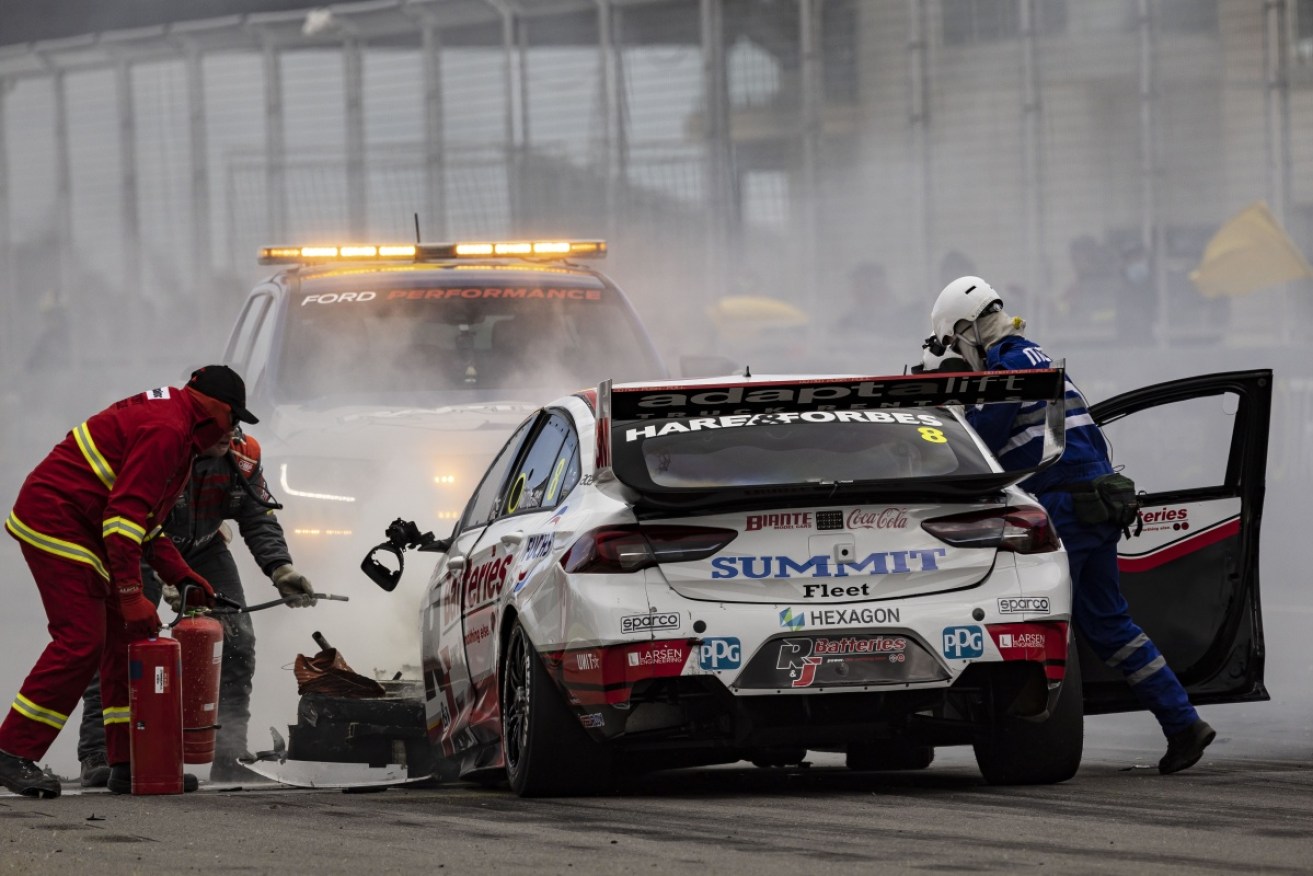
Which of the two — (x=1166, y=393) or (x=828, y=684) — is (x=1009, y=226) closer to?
(x=1166, y=393)

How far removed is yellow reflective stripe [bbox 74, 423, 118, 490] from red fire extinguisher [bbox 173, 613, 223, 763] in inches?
26.5

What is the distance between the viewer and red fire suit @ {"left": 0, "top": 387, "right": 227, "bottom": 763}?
8.09 meters

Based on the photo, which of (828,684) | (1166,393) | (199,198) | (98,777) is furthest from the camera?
(199,198)

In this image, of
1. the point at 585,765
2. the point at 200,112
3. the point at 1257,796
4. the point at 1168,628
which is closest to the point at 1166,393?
the point at 1168,628

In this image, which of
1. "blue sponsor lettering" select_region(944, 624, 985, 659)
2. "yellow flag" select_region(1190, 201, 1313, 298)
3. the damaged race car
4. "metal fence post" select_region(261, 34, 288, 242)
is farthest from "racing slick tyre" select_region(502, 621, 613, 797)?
"metal fence post" select_region(261, 34, 288, 242)

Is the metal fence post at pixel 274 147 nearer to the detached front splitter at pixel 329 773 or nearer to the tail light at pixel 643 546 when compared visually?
the detached front splitter at pixel 329 773

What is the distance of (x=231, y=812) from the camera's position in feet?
24.2

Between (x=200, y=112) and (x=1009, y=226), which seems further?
(x=200, y=112)

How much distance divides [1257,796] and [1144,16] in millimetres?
12788

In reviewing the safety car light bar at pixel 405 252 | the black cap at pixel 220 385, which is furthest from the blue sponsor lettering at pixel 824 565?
the safety car light bar at pixel 405 252

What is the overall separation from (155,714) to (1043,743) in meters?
2.96

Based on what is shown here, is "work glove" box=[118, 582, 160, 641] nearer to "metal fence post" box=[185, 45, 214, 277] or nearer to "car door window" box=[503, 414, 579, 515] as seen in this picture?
"car door window" box=[503, 414, 579, 515]

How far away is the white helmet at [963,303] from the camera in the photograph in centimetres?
844

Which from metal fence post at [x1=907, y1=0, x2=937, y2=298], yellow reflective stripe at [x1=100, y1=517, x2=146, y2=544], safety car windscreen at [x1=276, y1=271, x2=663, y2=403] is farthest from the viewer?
metal fence post at [x1=907, y1=0, x2=937, y2=298]
